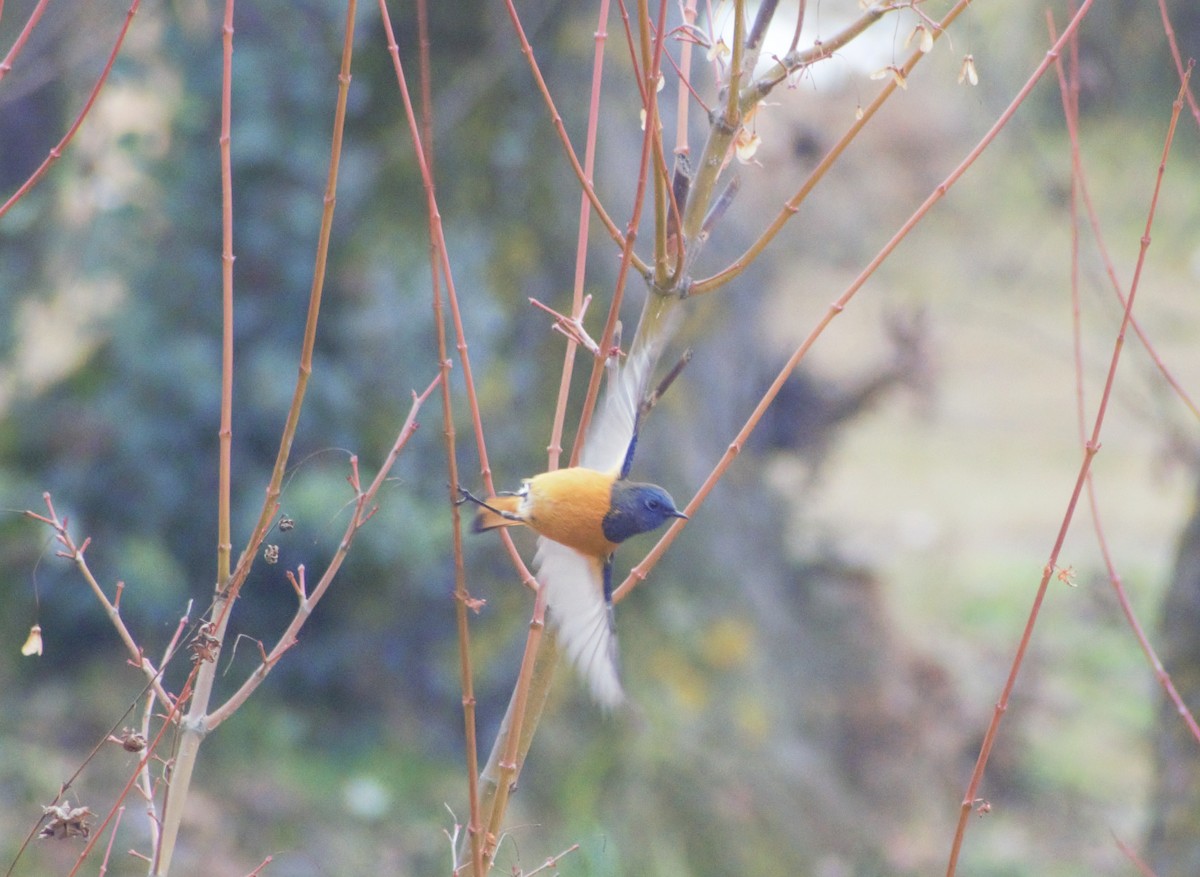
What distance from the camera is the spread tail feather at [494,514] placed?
4.25 ft

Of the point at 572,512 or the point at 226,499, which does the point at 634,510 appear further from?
the point at 226,499

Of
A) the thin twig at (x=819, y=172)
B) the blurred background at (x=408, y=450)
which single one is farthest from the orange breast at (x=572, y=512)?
the blurred background at (x=408, y=450)

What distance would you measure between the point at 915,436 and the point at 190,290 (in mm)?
7053

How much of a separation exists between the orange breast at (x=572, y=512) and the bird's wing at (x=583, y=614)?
0.01 m

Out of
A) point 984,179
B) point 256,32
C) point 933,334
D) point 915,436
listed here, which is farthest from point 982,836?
point 915,436

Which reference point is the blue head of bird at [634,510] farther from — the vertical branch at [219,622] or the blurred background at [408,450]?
the blurred background at [408,450]

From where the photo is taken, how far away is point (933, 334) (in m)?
4.82

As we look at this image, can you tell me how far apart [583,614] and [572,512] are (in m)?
0.20

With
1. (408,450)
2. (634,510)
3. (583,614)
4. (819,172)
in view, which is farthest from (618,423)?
(408,450)

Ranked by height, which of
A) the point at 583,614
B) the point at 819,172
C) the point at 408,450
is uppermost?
the point at 819,172

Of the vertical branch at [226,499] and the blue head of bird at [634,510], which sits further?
the blue head of bird at [634,510]

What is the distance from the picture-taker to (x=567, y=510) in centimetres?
138

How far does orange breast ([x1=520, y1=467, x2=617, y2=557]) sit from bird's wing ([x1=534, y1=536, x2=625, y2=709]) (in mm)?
15

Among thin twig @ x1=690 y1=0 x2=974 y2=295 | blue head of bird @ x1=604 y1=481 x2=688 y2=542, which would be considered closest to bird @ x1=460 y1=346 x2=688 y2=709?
blue head of bird @ x1=604 y1=481 x2=688 y2=542
